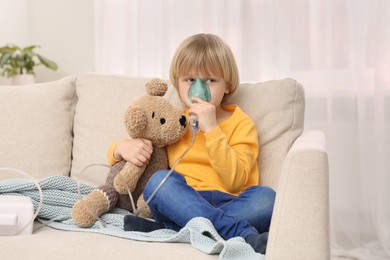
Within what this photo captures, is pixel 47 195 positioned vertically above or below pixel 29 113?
below

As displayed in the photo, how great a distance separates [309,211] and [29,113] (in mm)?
1078

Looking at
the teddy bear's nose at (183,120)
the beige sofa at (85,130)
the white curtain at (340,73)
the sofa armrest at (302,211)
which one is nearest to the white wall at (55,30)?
the white curtain at (340,73)

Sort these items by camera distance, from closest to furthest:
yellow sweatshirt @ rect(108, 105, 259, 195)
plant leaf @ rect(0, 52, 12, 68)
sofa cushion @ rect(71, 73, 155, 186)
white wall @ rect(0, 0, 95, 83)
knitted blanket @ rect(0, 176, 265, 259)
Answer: knitted blanket @ rect(0, 176, 265, 259), yellow sweatshirt @ rect(108, 105, 259, 195), sofa cushion @ rect(71, 73, 155, 186), plant leaf @ rect(0, 52, 12, 68), white wall @ rect(0, 0, 95, 83)

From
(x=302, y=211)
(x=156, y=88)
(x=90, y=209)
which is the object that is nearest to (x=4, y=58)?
(x=156, y=88)

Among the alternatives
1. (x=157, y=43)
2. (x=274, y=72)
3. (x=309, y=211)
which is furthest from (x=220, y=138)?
(x=157, y=43)

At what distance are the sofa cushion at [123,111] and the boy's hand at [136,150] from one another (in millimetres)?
167

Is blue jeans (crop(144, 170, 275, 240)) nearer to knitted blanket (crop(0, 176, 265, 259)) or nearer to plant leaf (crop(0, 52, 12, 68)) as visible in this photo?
knitted blanket (crop(0, 176, 265, 259))

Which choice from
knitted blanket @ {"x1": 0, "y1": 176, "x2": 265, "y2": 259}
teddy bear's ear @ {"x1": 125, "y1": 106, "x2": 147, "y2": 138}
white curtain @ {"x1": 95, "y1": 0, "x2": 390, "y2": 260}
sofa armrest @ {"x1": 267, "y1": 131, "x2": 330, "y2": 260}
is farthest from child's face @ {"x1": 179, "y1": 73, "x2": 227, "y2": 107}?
white curtain @ {"x1": 95, "y1": 0, "x2": 390, "y2": 260}

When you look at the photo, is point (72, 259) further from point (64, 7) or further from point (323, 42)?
point (64, 7)

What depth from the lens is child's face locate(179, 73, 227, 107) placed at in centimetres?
159

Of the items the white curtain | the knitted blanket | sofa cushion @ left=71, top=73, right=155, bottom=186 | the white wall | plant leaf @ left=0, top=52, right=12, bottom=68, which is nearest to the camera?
the knitted blanket

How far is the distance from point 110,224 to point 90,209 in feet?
0.22

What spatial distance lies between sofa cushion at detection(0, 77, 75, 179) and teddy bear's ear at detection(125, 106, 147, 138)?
0.37m

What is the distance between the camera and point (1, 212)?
129 centimetres
